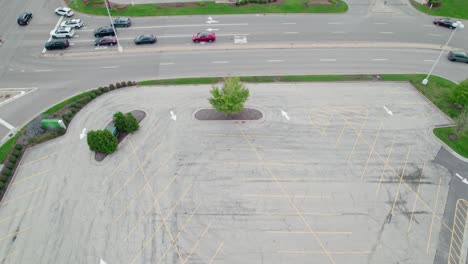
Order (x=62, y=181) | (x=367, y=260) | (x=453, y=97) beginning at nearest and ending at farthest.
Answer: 1. (x=367, y=260)
2. (x=62, y=181)
3. (x=453, y=97)

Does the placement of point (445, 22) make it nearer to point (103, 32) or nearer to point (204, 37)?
point (204, 37)

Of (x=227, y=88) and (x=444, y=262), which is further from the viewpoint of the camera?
(x=227, y=88)

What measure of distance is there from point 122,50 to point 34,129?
54.6 feet

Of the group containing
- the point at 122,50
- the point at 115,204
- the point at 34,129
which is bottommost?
the point at 115,204

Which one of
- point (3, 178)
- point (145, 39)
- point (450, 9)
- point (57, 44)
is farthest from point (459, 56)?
point (57, 44)

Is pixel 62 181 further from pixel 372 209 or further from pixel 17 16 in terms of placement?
pixel 17 16

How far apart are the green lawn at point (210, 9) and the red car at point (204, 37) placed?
7951 millimetres

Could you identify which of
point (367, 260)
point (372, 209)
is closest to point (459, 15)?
point (372, 209)

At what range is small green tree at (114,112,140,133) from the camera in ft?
97.1

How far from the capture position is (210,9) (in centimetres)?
4812

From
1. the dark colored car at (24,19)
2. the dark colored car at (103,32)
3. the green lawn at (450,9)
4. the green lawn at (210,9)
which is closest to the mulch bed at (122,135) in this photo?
the dark colored car at (103,32)

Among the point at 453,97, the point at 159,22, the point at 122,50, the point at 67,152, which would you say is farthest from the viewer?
the point at 159,22

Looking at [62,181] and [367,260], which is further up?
[62,181]

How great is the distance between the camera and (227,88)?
2948 cm
